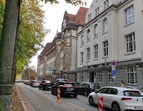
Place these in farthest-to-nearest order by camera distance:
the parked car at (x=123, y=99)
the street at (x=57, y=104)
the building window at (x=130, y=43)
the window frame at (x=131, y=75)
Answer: the building window at (x=130, y=43), the window frame at (x=131, y=75), the street at (x=57, y=104), the parked car at (x=123, y=99)

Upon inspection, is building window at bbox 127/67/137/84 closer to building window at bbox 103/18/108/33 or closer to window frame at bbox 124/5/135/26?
window frame at bbox 124/5/135/26

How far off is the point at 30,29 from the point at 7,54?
19.4 m

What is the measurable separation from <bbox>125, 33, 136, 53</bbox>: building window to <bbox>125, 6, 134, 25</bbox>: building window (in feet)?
5.76

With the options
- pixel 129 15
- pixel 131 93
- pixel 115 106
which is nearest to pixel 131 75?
pixel 129 15

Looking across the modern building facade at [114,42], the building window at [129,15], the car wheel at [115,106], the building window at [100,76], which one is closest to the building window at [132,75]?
the modern building facade at [114,42]

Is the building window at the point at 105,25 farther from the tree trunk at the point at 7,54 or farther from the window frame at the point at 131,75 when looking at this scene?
the tree trunk at the point at 7,54

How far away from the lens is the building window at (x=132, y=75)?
79.8ft

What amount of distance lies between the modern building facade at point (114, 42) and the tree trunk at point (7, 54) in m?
16.8

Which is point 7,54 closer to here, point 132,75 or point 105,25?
point 132,75

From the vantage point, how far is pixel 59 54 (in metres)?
63.7

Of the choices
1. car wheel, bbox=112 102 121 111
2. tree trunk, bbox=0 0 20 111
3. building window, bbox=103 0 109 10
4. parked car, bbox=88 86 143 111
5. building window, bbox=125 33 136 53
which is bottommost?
car wheel, bbox=112 102 121 111

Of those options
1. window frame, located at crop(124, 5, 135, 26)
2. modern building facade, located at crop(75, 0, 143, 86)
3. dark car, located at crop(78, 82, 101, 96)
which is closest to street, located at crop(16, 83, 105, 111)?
dark car, located at crop(78, 82, 101, 96)

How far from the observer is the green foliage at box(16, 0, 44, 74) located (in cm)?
2003

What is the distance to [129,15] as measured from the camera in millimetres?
27219
